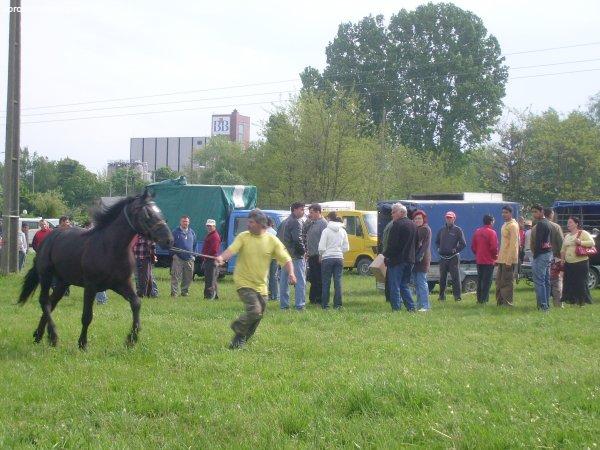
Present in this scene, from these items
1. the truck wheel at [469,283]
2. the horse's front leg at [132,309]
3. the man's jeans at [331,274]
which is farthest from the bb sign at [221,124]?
the horse's front leg at [132,309]

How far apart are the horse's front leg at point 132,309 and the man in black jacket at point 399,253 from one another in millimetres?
6323

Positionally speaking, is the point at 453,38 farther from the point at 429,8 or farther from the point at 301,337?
the point at 301,337

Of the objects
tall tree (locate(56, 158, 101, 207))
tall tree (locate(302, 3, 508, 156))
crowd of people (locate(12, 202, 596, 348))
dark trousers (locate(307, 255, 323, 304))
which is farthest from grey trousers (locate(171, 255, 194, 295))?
tall tree (locate(56, 158, 101, 207))

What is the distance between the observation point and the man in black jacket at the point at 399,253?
632 inches

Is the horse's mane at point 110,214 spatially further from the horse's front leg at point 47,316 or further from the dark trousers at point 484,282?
the dark trousers at point 484,282

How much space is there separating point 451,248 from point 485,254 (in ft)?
4.16

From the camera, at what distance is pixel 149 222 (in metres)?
11.1

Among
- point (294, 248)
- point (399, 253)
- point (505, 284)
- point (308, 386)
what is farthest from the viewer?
point (505, 284)

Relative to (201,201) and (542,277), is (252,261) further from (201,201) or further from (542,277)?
(201,201)

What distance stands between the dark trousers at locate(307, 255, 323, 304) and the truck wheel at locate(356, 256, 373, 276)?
11.6 meters

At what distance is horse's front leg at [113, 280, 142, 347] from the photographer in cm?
1081

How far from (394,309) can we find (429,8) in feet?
167

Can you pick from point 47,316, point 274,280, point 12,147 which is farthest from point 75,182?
point 47,316

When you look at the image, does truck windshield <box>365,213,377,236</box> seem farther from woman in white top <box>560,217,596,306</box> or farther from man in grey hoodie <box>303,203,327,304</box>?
woman in white top <box>560,217,596,306</box>
